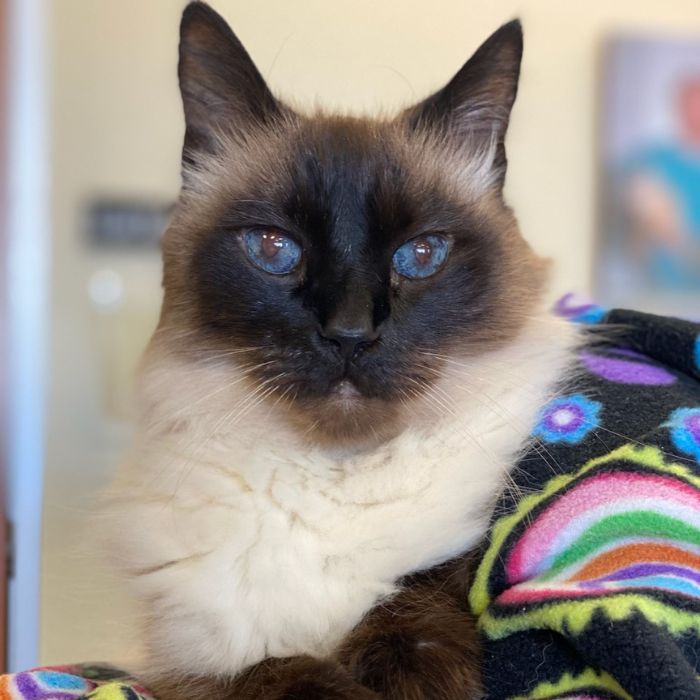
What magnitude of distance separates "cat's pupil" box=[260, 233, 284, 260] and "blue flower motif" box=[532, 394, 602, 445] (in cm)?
41

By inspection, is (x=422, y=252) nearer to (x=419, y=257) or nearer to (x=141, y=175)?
(x=419, y=257)

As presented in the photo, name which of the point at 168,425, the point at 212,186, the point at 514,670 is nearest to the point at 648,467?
the point at 514,670

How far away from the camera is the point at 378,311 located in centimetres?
99

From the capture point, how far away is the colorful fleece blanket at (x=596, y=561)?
2.31ft

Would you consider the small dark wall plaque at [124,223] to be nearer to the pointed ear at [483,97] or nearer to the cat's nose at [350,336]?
the pointed ear at [483,97]

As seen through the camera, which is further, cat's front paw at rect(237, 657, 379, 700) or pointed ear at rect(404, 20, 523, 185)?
pointed ear at rect(404, 20, 523, 185)

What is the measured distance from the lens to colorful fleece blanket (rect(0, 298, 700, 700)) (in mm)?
703

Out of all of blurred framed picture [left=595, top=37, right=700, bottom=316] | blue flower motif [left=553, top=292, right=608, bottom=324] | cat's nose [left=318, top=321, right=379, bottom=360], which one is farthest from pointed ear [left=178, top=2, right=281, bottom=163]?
blurred framed picture [left=595, top=37, right=700, bottom=316]

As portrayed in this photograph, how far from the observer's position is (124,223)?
2525 mm

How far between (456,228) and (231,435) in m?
A: 0.41

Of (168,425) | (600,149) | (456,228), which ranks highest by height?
(600,149)

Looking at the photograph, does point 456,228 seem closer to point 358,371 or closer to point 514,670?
point 358,371

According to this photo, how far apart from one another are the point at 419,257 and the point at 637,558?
0.48m

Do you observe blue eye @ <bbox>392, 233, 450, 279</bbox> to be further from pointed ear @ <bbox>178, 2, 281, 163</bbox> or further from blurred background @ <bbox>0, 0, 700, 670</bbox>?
blurred background @ <bbox>0, 0, 700, 670</bbox>
